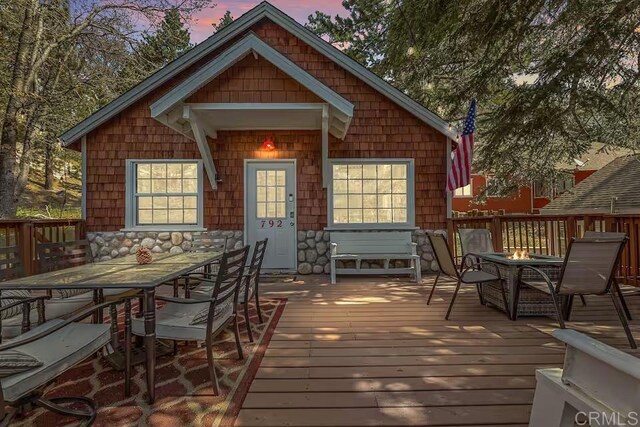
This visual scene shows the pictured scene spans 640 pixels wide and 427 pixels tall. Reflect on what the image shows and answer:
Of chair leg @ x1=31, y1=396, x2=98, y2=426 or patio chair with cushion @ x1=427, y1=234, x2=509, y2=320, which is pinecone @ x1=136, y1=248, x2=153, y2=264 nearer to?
chair leg @ x1=31, y1=396, x2=98, y2=426

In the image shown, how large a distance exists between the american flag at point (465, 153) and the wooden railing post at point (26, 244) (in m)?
6.58

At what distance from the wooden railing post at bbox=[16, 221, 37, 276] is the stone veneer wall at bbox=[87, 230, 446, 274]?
1.31 metres

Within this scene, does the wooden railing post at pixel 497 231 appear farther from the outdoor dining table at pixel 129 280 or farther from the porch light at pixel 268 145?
the outdoor dining table at pixel 129 280

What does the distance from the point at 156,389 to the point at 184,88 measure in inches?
164

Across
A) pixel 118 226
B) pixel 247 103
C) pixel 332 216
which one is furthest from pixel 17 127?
pixel 332 216

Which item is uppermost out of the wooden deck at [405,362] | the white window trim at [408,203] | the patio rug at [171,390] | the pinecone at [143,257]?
the white window trim at [408,203]

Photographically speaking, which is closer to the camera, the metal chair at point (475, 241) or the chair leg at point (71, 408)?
the chair leg at point (71, 408)

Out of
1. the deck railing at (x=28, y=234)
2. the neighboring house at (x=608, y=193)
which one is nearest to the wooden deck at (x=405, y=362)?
the deck railing at (x=28, y=234)

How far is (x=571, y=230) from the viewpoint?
6.16 meters

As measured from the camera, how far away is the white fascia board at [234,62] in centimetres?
525

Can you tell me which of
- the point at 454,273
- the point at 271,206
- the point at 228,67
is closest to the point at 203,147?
the point at 228,67

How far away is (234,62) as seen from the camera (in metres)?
5.72

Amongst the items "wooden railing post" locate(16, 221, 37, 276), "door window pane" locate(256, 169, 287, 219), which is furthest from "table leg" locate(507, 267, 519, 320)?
"wooden railing post" locate(16, 221, 37, 276)

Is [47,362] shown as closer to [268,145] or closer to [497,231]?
[268,145]
